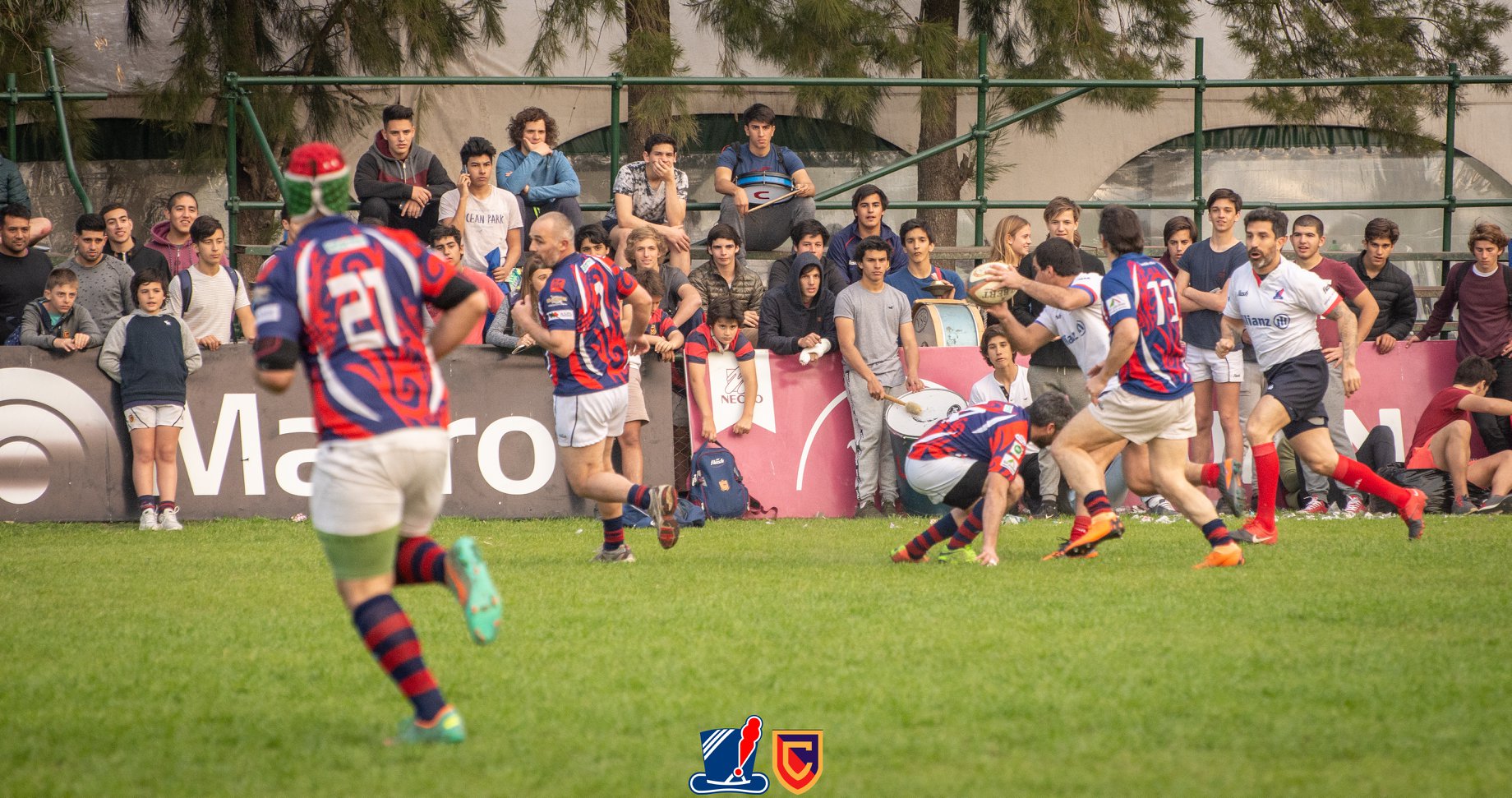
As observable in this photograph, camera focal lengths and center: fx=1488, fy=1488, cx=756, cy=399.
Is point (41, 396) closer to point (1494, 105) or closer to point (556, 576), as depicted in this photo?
point (556, 576)

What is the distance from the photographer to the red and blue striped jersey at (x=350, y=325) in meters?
4.62

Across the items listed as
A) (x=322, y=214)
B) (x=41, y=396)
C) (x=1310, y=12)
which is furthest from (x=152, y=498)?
(x=1310, y=12)

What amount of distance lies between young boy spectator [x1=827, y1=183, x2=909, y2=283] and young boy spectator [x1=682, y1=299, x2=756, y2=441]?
3.86ft

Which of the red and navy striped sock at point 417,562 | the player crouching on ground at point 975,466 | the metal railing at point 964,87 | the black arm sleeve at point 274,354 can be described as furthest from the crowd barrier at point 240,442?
the black arm sleeve at point 274,354

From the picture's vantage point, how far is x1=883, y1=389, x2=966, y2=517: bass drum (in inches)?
461

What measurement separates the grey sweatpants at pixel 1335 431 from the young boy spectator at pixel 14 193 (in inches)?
417

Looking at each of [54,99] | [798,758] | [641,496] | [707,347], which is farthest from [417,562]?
[54,99]

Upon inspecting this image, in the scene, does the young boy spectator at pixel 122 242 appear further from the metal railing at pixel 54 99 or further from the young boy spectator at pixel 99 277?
the metal railing at pixel 54 99

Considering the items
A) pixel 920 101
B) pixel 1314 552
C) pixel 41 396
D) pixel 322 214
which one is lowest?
pixel 1314 552

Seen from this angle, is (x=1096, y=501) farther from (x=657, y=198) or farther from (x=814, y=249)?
(x=657, y=198)

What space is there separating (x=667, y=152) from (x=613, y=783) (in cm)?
914

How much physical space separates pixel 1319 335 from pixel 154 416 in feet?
29.6

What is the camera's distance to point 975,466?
8508 mm

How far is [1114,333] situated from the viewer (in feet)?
26.6
